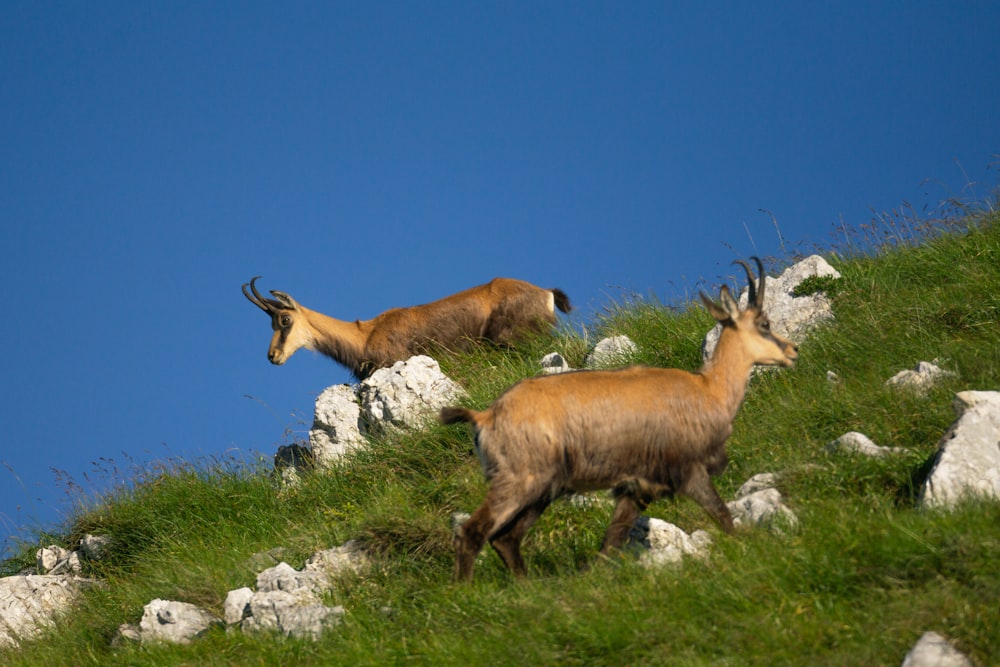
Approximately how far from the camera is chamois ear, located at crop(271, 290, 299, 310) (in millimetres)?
15992

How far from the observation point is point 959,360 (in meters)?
9.59

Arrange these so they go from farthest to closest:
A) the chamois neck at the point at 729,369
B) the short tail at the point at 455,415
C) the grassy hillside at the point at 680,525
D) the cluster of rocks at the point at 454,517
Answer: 1. the chamois neck at the point at 729,369
2. the short tail at the point at 455,415
3. the cluster of rocks at the point at 454,517
4. the grassy hillside at the point at 680,525

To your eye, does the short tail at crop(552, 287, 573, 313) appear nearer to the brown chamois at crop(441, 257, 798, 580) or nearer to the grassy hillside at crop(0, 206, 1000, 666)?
the grassy hillside at crop(0, 206, 1000, 666)

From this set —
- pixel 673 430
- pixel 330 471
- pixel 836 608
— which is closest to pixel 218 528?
pixel 330 471

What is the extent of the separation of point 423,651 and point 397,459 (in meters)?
4.36

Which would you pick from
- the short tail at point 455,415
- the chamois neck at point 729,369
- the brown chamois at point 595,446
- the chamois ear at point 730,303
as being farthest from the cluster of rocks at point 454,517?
the short tail at point 455,415

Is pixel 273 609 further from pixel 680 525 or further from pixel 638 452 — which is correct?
pixel 680 525

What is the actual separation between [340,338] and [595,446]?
8695 millimetres

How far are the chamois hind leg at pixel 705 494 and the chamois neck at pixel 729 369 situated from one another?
686 millimetres

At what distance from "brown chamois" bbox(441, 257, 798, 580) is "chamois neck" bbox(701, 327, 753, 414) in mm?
36

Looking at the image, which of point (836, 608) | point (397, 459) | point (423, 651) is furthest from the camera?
point (397, 459)

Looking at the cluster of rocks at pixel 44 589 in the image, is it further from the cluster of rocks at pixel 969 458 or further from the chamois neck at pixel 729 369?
the cluster of rocks at pixel 969 458

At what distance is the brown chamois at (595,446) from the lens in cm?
725

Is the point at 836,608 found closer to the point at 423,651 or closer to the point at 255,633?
the point at 423,651
